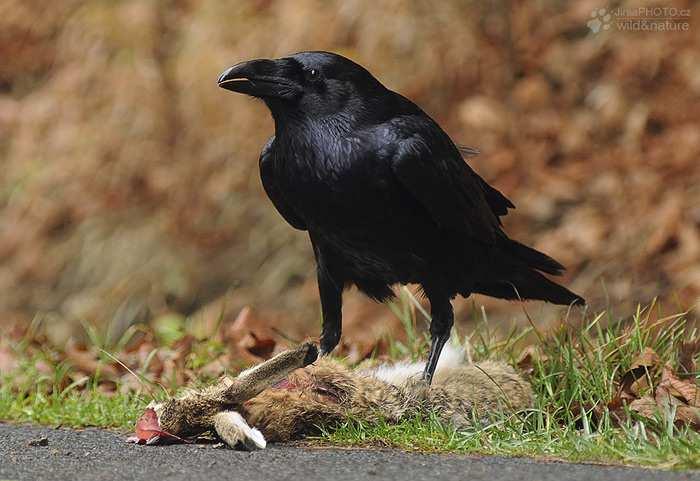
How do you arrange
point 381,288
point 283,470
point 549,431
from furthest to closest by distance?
point 381,288 → point 549,431 → point 283,470

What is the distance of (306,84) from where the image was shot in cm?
434

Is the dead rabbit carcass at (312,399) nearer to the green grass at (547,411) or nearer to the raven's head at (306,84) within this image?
the green grass at (547,411)

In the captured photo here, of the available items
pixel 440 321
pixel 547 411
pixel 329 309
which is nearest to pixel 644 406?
pixel 547 411

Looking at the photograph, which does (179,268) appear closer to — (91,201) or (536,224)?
(91,201)

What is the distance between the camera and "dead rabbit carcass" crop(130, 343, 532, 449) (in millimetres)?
3828

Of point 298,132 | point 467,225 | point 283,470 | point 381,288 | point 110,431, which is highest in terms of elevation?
point 298,132

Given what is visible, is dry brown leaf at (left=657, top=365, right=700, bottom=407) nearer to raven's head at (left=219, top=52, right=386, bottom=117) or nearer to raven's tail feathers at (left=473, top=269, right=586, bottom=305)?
raven's tail feathers at (left=473, top=269, right=586, bottom=305)

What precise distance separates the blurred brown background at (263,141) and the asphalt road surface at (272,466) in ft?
10.1

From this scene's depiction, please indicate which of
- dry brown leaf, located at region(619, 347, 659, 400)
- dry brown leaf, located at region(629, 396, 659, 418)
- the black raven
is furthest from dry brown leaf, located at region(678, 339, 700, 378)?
the black raven

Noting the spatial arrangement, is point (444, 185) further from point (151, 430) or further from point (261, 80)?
point (151, 430)

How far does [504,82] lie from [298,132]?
3.59 meters

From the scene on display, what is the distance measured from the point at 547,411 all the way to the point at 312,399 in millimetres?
914

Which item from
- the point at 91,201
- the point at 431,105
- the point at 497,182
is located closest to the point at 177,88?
the point at 91,201

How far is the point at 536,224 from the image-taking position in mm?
7191
